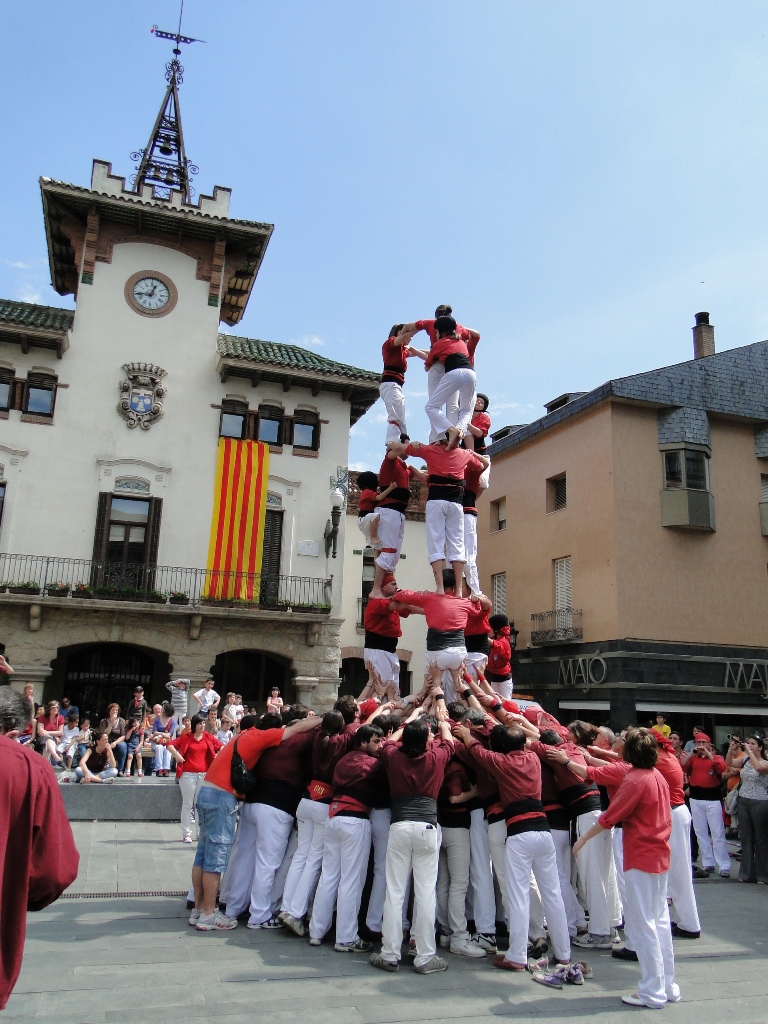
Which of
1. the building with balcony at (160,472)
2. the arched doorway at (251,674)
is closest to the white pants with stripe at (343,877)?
the building with balcony at (160,472)

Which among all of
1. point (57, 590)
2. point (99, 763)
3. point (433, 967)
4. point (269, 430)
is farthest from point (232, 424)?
point (433, 967)

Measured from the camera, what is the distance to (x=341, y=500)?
854 inches

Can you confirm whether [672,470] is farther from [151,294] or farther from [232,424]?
[151,294]

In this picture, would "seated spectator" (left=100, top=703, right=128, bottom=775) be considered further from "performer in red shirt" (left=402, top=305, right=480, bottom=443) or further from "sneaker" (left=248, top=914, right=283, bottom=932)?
"performer in red shirt" (left=402, top=305, right=480, bottom=443)

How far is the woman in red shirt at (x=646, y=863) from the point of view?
5859 mm

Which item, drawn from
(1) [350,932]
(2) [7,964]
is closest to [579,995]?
(1) [350,932]

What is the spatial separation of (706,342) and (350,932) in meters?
28.1

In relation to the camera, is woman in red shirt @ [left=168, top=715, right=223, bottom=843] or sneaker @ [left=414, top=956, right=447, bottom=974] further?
woman in red shirt @ [left=168, top=715, right=223, bottom=843]

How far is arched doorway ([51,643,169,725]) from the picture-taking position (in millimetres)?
22594

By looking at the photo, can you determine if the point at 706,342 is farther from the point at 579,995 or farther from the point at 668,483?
the point at 579,995

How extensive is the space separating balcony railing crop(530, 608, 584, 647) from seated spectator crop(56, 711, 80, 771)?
15.1m

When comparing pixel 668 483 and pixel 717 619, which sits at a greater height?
pixel 668 483

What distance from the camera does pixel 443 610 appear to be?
9664 mm

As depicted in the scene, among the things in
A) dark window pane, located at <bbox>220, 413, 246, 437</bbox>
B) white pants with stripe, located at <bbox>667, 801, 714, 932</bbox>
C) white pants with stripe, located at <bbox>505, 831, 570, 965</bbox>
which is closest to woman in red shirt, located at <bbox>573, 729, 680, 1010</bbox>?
white pants with stripe, located at <bbox>505, 831, 570, 965</bbox>
